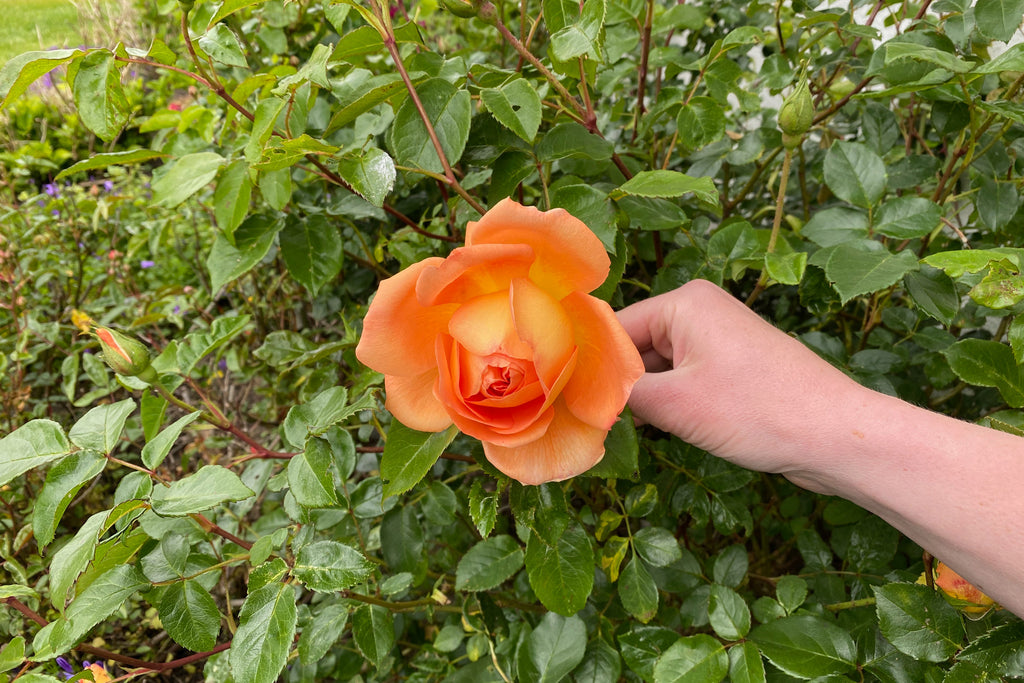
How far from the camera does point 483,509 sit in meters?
0.69

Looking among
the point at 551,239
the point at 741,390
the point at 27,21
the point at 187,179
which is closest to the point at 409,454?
the point at 551,239

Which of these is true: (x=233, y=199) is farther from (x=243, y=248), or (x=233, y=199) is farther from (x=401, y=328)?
(x=401, y=328)

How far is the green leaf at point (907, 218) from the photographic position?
76 cm

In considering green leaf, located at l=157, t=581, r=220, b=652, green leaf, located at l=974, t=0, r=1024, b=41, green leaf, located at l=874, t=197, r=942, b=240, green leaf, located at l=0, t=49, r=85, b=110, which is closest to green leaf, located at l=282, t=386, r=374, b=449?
green leaf, located at l=157, t=581, r=220, b=652

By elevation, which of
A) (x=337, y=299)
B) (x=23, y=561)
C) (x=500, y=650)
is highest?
(x=337, y=299)

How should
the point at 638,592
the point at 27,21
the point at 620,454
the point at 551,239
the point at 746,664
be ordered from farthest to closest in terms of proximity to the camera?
1. the point at 27,21
2. the point at 638,592
3. the point at 746,664
4. the point at 620,454
5. the point at 551,239

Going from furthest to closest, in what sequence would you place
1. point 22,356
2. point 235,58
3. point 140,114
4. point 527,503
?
point 140,114 → point 22,356 → point 235,58 → point 527,503

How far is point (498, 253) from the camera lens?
1.73ft

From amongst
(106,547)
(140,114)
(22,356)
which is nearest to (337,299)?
(106,547)

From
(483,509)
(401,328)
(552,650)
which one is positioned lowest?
(552,650)

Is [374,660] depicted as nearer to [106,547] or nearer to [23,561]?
[106,547]

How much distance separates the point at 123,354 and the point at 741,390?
75 centimetres

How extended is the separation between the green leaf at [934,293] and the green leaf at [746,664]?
0.45 metres

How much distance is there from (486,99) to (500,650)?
0.74 metres
